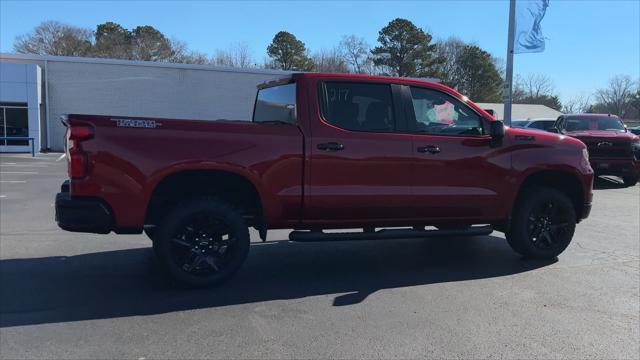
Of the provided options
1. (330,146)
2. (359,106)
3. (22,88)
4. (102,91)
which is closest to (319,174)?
(330,146)

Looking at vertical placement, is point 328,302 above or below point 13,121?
below

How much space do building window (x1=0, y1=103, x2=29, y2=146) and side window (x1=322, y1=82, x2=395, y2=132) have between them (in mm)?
26173

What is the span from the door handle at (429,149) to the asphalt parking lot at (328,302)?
53.9 inches

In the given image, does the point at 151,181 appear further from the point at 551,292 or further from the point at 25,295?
the point at 551,292

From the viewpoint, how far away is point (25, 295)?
4.97 m

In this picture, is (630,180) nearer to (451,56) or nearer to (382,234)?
(382,234)

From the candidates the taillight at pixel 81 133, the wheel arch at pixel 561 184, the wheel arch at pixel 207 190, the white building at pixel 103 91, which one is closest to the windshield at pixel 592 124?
the wheel arch at pixel 561 184

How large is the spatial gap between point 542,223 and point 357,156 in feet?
8.70

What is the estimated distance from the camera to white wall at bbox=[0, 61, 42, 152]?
26.5 meters

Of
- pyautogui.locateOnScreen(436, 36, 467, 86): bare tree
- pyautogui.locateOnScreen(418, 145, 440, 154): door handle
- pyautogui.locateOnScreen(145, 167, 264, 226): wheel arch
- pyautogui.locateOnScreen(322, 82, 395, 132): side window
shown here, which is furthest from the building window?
pyautogui.locateOnScreen(436, 36, 467, 86): bare tree

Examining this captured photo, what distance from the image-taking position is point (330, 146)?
5.32 metres

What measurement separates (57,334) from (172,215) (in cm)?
141

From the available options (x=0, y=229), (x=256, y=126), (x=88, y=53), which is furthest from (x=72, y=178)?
→ (x=88, y=53)

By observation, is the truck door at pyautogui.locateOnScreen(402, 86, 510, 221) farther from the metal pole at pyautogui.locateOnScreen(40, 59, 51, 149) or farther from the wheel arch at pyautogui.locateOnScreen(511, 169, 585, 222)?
the metal pole at pyautogui.locateOnScreen(40, 59, 51, 149)
